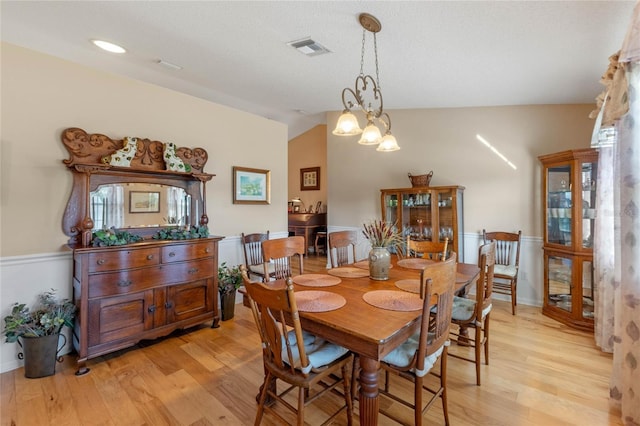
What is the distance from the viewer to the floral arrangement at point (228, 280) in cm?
333

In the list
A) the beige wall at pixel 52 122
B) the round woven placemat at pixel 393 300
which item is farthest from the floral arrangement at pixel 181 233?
the round woven placemat at pixel 393 300

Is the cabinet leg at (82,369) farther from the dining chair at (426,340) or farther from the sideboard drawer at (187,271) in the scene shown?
the dining chair at (426,340)

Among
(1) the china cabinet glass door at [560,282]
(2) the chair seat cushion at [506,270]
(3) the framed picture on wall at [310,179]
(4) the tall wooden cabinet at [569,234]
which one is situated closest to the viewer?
(4) the tall wooden cabinet at [569,234]

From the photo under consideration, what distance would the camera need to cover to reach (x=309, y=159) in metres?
7.66

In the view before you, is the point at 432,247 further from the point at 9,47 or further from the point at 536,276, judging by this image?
the point at 9,47

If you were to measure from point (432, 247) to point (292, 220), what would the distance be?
470cm

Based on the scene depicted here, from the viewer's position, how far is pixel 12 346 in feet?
7.60

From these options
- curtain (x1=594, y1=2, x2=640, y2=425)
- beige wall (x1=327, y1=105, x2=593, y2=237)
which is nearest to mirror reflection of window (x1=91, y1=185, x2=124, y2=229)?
beige wall (x1=327, y1=105, x2=593, y2=237)

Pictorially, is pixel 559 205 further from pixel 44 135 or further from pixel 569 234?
pixel 44 135

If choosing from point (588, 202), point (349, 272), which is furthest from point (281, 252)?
point (588, 202)

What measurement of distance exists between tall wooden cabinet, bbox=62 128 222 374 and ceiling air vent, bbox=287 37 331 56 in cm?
160

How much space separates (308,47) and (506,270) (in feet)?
11.0

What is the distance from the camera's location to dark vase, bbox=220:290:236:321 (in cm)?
→ 331

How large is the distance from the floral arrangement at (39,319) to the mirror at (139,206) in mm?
700
